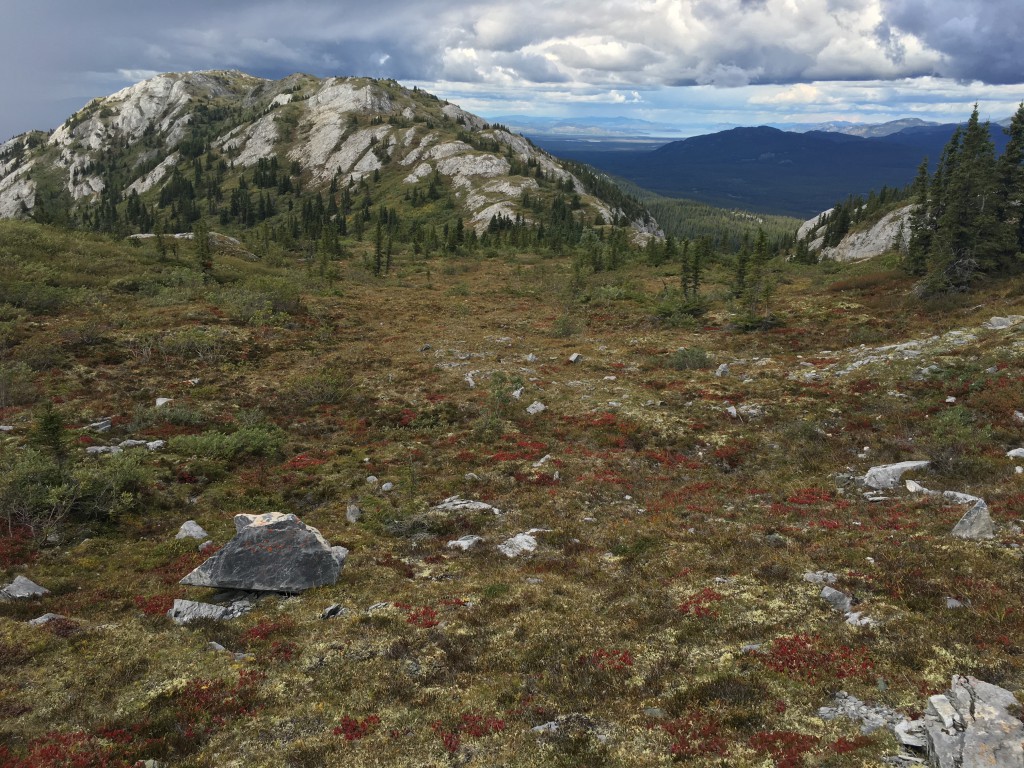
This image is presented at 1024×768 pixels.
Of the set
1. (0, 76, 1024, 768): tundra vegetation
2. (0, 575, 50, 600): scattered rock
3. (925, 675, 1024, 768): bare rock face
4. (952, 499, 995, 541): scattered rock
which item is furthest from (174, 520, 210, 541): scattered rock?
(952, 499, 995, 541): scattered rock

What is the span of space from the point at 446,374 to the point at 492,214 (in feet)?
447

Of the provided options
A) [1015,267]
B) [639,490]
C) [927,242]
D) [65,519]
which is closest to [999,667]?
[639,490]

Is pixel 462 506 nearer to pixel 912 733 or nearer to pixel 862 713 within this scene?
pixel 862 713

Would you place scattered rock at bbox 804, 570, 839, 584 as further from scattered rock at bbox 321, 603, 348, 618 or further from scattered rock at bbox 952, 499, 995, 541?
scattered rock at bbox 321, 603, 348, 618

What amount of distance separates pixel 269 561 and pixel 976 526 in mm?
18977

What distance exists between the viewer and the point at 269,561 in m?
14.3

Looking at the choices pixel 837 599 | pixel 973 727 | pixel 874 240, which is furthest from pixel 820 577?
pixel 874 240

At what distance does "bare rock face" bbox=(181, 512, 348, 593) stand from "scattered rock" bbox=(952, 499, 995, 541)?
17.0 m

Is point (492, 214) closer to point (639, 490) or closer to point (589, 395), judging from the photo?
point (589, 395)

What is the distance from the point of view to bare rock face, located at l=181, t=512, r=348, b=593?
1402 cm

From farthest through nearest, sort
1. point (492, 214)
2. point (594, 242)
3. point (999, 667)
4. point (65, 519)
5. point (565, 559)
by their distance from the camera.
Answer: point (492, 214), point (594, 242), point (65, 519), point (565, 559), point (999, 667)

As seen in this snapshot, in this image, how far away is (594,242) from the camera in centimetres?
11825

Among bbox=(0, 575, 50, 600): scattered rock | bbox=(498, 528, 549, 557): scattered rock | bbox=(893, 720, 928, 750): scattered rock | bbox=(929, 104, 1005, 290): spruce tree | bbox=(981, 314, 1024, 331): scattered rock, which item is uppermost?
bbox=(929, 104, 1005, 290): spruce tree

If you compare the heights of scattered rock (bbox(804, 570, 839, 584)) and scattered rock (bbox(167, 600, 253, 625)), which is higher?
scattered rock (bbox(804, 570, 839, 584))
